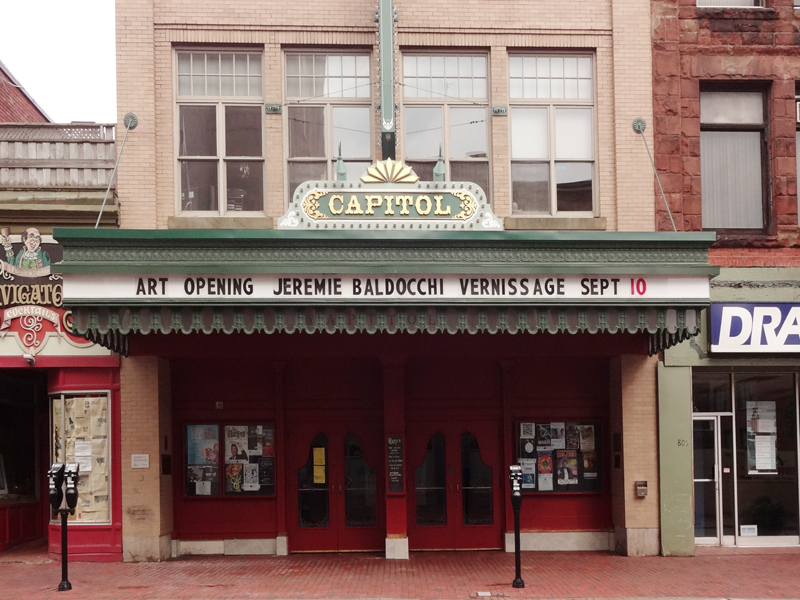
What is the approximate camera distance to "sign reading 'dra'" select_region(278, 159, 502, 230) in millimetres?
12008

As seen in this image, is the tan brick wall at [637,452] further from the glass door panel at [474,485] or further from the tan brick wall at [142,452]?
the tan brick wall at [142,452]

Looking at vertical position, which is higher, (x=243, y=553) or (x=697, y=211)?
(x=697, y=211)

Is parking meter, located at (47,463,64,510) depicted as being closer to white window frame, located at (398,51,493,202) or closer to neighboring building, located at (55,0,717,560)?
neighboring building, located at (55,0,717,560)

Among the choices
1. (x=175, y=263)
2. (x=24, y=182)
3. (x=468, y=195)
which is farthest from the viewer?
(x=24, y=182)

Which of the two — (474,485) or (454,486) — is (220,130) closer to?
(454,486)

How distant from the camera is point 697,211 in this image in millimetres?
14531

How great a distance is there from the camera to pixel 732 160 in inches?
594

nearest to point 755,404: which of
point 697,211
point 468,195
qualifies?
point 697,211

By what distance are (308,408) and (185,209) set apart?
3749 millimetres

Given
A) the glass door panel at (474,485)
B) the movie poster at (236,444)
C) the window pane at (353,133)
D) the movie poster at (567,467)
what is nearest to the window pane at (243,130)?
the window pane at (353,133)

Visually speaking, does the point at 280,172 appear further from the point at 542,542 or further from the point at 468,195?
the point at 542,542

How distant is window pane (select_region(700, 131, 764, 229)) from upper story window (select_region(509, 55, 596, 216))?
197 cm

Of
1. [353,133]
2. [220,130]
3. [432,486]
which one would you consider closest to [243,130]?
[220,130]

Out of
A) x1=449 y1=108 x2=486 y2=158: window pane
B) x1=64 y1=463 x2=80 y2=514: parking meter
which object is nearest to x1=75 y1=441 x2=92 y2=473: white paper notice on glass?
x1=64 y1=463 x2=80 y2=514: parking meter
